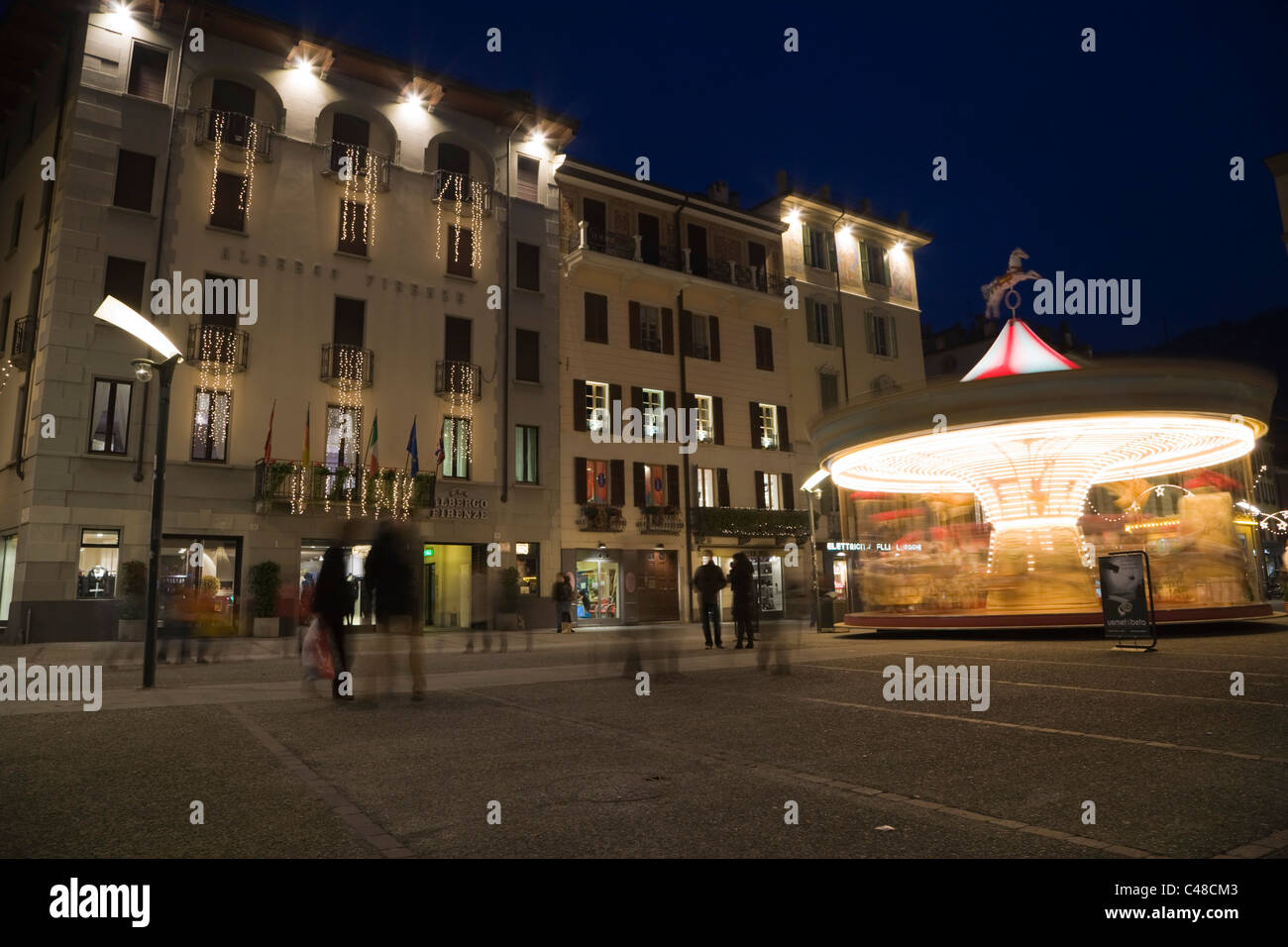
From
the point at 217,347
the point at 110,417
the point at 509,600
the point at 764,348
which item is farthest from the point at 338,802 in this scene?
the point at 764,348

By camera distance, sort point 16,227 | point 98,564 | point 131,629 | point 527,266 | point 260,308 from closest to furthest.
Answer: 1. point 131,629
2. point 98,564
3. point 260,308
4. point 16,227
5. point 527,266

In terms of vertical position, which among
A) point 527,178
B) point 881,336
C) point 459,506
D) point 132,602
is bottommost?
point 132,602

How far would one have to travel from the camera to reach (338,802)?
4.45 m

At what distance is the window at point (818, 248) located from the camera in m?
37.3

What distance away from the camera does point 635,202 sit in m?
32.4

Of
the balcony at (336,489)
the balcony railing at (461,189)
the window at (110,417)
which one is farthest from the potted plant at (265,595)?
the balcony railing at (461,189)

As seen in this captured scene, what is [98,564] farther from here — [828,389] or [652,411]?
[828,389]

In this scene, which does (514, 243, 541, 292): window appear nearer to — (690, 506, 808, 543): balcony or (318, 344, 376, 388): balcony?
(318, 344, 376, 388): balcony

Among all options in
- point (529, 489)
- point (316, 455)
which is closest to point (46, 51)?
point (316, 455)

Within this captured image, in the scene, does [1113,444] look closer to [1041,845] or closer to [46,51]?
[1041,845]

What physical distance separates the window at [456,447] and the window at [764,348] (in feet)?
44.2

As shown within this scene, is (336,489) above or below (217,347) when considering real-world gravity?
below

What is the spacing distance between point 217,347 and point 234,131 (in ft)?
21.1

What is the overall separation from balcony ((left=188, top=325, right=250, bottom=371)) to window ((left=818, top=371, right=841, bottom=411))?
74.5ft
